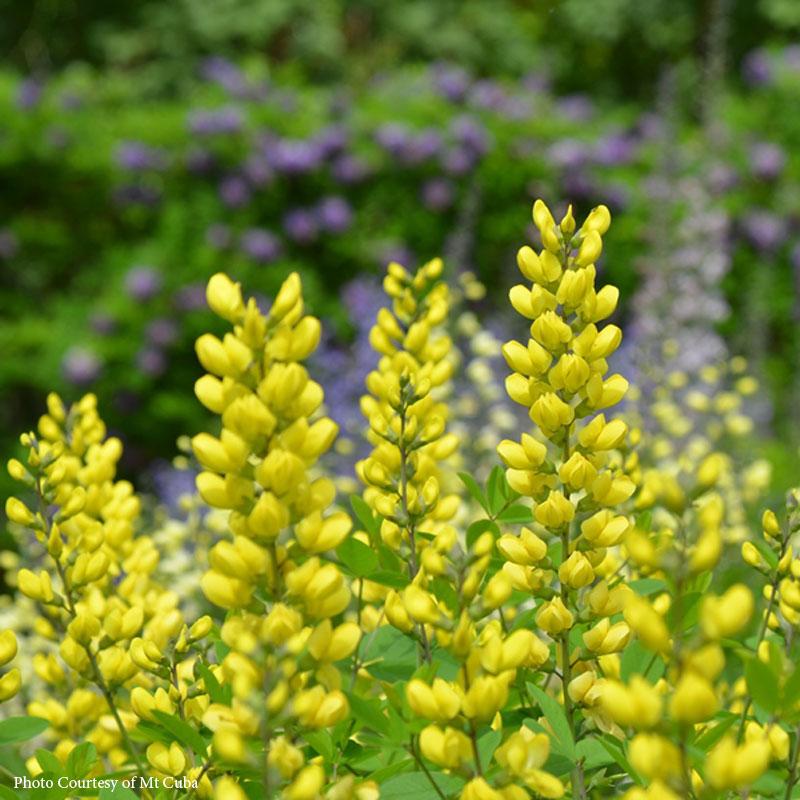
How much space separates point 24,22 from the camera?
475 inches

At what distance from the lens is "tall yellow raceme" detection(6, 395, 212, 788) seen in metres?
1.12

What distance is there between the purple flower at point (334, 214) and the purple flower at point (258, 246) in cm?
28

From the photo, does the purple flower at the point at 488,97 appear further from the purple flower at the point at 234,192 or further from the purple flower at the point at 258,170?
the purple flower at the point at 234,192

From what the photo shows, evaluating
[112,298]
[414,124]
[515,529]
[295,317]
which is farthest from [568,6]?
[295,317]

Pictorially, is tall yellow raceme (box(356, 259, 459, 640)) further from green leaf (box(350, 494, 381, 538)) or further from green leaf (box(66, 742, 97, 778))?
green leaf (box(66, 742, 97, 778))

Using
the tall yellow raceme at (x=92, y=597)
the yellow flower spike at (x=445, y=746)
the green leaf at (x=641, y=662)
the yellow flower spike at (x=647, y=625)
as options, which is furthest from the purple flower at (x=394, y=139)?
the yellow flower spike at (x=647, y=625)

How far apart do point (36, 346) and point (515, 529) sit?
371cm

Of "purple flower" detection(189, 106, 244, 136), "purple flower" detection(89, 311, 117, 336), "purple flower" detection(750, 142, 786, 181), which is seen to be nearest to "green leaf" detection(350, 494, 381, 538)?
"purple flower" detection(89, 311, 117, 336)

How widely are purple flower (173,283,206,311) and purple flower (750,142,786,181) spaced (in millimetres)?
3033

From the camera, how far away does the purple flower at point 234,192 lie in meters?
5.61

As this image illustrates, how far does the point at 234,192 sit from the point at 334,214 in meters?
0.52

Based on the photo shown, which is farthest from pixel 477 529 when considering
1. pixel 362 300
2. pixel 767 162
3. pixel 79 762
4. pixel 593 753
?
pixel 767 162

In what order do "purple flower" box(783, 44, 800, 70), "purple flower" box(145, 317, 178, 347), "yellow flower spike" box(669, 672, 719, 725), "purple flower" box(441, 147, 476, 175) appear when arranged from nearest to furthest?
1. "yellow flower spike" box(669, 672, 719, 725)
2. "purple flower" box(145, 317, 178, 347)
3. "purple flower" box(441, 147, 476, 175)
4. "purple flower" box(783, 44, 800, 70)

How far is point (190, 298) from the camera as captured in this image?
5.34m
